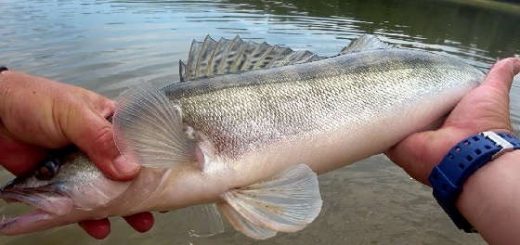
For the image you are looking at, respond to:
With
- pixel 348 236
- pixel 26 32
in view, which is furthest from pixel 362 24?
pixel 348 236

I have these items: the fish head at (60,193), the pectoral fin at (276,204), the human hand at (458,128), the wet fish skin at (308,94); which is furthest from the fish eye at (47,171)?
the human hand at (458,128)

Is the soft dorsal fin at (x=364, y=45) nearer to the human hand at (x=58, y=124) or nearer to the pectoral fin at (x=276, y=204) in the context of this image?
the pectoral fin at (x=276, y=204)

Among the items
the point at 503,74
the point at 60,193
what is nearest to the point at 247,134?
the point at 60,193

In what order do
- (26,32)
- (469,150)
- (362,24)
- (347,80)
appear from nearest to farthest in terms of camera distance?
(469,150) → (347,80) → (26,32) → (362,24)

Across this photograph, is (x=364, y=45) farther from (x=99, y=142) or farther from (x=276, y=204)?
(x=99, y=142)

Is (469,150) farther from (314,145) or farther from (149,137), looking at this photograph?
(149,137)

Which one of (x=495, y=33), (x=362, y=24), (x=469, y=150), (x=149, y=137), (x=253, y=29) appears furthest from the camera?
(x=495, y=33)

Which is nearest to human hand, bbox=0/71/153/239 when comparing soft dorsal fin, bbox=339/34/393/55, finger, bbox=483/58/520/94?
soft dorsal fin, bbox=339/34/393/55
